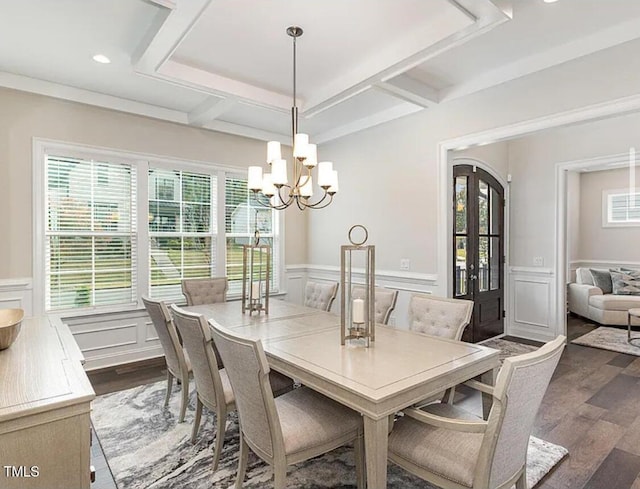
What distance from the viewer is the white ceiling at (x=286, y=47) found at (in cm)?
256

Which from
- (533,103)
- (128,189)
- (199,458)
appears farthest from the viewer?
(128,189)

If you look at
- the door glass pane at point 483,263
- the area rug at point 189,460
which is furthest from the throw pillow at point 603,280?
the area rug at point 189,460

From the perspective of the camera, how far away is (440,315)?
Result: 277cm

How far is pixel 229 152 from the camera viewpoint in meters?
5.18

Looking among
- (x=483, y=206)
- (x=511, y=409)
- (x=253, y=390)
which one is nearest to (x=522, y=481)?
(x=511, y=409)

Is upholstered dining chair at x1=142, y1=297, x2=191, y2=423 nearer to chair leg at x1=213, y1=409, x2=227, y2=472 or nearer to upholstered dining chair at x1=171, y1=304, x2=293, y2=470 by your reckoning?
upholstered dining chair at x1=171, y1=304, x2=293, y2=470

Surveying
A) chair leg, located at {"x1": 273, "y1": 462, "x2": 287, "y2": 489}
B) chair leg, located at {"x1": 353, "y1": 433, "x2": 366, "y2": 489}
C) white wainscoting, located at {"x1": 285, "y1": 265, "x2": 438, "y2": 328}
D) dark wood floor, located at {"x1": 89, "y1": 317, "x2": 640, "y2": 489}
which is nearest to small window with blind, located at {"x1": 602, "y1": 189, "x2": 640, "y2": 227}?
dark wood floor, located at {"x1": 89, "y1": 317, "x2": 640, "y2": 489}

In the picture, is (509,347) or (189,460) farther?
→ (509,347)

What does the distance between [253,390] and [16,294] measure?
Answer: 3.27 metres

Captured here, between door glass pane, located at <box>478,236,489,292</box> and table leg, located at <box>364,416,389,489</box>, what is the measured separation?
4.09m

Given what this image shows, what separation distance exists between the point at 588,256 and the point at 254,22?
7.96 m

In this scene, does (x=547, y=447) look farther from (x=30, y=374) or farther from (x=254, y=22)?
(x=254, y=22)

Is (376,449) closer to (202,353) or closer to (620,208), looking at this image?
(202,353)

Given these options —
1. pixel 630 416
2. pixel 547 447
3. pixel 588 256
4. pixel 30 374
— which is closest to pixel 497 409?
pixel 547 447
